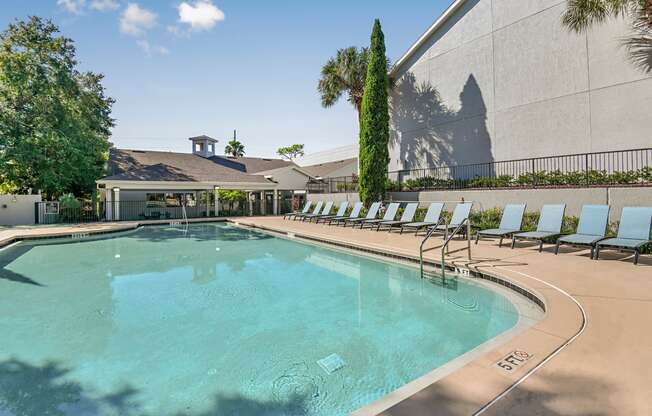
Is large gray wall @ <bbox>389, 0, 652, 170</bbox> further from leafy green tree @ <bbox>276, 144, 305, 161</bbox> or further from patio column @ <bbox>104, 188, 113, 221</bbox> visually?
leafy green tree @ <bbox>276, 144, 305, 161</bbox>

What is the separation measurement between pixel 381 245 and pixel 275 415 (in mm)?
6976

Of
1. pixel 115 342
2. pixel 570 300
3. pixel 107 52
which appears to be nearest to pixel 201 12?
pixel 107 52

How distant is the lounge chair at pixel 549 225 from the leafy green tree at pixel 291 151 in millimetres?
55572

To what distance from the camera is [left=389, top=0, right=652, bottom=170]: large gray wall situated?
11562mm

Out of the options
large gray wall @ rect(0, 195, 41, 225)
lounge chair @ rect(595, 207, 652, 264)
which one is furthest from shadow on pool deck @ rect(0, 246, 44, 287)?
lounge chair @ rect(595, 207, 652, 264)

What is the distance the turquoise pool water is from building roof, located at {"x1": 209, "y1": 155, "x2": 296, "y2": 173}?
21442 mm

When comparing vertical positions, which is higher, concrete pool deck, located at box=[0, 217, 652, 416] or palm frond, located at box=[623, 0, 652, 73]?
palm frond, located at box=[623, 0, 652, 73]

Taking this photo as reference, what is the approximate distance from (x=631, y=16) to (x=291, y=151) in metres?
54.0

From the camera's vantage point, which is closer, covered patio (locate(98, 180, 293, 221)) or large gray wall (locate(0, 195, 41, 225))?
large gray wall (locate(0, 195, 41, 225))

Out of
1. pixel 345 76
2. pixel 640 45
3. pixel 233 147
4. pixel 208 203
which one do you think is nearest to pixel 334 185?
pixel 345 76

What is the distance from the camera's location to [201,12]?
1215cm

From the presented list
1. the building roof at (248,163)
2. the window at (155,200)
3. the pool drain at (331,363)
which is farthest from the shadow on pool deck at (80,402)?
the building roof at (248,163)

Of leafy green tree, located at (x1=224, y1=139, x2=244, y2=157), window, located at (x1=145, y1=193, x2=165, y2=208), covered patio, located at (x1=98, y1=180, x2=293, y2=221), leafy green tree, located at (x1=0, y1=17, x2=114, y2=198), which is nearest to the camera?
leafy green tree, located at (x1=0, y1=17, x2=114, y2=198)

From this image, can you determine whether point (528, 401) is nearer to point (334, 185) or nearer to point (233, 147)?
point (334, 185)
